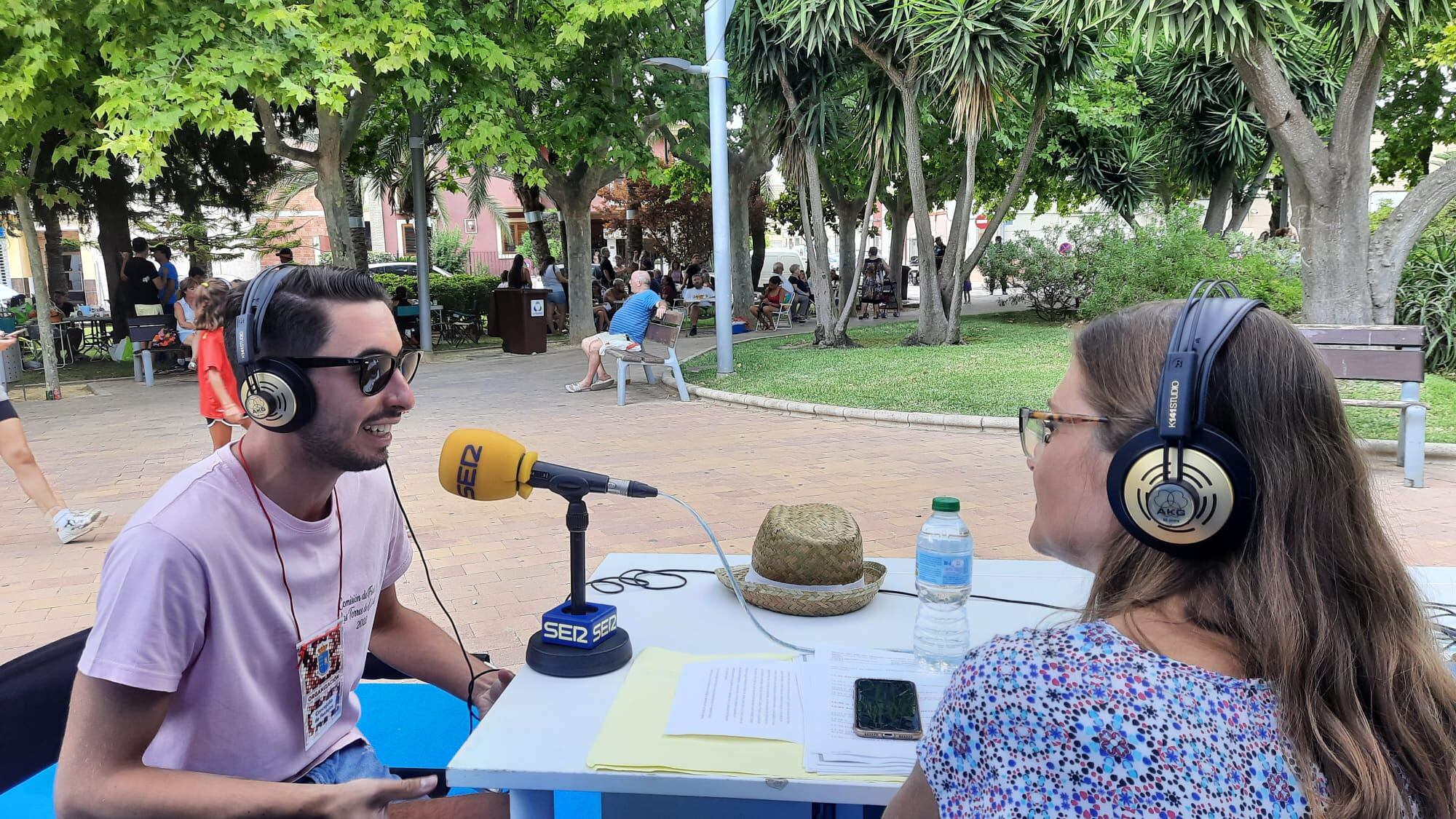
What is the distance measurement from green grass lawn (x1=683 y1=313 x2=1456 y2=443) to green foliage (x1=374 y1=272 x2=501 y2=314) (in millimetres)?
6867

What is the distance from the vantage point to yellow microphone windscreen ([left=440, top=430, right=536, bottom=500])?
6.30ft

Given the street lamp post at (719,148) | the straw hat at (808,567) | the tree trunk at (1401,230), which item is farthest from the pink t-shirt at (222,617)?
the tree trunk at (1401,230)

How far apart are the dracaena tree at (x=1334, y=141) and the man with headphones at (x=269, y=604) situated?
9.97 m

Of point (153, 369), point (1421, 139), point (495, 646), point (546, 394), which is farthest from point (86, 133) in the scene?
point (1421, 139)

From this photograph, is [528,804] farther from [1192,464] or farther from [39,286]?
[39,286]

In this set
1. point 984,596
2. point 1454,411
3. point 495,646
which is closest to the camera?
point 984,596

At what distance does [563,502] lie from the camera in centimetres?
695

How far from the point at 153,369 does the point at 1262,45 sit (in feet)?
51.0

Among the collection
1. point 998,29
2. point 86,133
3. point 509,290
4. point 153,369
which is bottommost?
→ point 153,369

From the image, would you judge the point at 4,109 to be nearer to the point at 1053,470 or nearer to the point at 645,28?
the point at 645,28

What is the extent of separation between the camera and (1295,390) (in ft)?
4.06

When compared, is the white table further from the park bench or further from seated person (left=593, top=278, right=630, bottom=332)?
seated person (left=593, top=278, right=630, bottom=332)

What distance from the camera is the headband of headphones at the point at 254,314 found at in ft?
6.22

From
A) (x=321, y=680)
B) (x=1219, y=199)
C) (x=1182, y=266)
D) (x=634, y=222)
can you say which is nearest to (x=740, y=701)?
(x=321, y=680)
